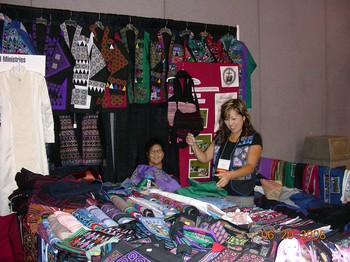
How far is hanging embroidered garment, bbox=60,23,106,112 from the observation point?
3.43 meters

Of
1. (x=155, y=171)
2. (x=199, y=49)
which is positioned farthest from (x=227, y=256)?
(x=199, y=49)

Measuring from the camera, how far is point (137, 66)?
3.71 metres

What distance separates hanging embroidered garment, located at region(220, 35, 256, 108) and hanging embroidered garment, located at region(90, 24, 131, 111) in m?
1.29

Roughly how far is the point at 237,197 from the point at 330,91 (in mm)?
4218

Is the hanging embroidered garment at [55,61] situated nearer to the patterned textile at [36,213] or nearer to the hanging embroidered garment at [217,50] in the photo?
the patterned textile at [36,213]

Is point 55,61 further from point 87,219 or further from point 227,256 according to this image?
point 227,256

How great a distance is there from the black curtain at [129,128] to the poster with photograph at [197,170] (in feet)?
0.50

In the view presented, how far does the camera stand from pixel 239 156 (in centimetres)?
250

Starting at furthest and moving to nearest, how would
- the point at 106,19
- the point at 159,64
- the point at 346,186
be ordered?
the point at 159,64, the point at 106,19, the point at 346,186

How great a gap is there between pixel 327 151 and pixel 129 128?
276 cm

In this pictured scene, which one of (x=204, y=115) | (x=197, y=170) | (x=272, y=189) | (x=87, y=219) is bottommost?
(x=272, y=189)

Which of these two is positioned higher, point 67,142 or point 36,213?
point 67,142

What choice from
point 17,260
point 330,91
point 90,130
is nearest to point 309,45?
point 330,91

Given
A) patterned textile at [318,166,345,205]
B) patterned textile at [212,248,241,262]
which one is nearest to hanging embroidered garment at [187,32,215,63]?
patterned textile at [318,166,345,205]
